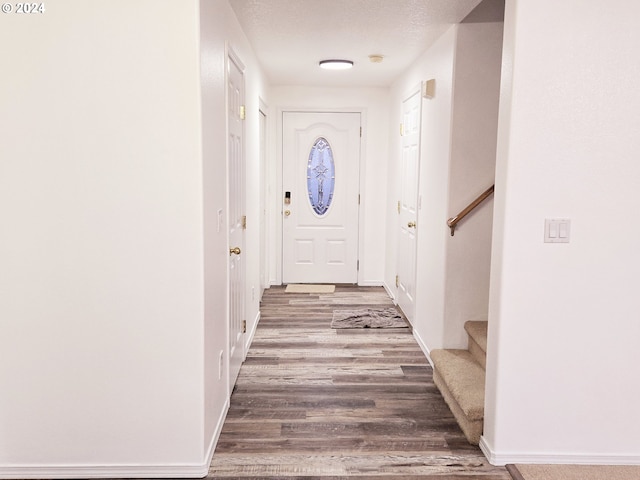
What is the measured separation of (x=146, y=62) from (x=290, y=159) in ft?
13.8

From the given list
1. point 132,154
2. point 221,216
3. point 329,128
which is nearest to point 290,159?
point 329,128

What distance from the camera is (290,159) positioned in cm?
652

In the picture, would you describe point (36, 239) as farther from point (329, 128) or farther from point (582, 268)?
point (329, 128)

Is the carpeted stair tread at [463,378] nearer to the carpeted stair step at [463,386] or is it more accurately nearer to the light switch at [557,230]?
the carpeted stair step at [463,386]

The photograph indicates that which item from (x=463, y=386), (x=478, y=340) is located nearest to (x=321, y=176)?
(x=478, y=340)

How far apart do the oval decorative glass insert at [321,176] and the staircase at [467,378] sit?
3183 mm

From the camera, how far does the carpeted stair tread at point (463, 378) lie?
2875 millimetres

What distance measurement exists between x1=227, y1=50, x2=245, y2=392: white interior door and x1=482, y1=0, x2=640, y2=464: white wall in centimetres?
149

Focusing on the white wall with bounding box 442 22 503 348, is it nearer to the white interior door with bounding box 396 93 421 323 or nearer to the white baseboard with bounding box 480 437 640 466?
the white interior door with bounding box 396 93 421 323

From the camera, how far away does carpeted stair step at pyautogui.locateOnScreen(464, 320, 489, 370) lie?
339cm

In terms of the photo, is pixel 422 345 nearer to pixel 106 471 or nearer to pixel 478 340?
pixel 478 340

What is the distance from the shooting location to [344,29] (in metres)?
3.74

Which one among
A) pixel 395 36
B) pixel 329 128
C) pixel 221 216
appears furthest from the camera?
pixel 329 128

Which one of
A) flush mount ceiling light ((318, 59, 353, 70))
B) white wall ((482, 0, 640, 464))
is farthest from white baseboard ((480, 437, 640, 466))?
flush mount ceiling light ((318, 59, 353, 70))
